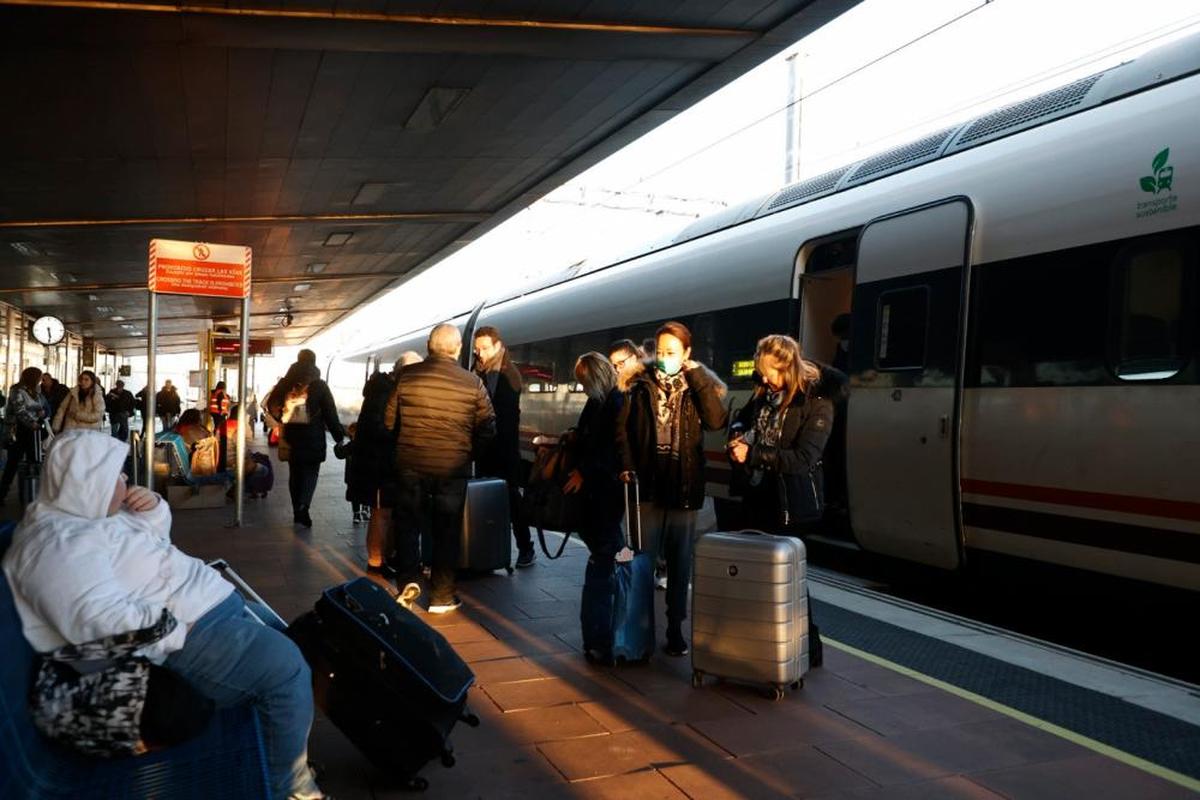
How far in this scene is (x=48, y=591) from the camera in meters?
2.30

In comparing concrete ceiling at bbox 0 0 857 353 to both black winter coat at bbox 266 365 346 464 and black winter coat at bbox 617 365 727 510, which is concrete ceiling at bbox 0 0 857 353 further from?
black winter coat at bbox 617 365 727 510

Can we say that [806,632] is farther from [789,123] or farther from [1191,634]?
[789,123]

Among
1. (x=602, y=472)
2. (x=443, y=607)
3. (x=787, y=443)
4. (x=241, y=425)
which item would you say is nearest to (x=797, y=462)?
(x=787, y=443)

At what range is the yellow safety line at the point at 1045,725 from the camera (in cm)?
342

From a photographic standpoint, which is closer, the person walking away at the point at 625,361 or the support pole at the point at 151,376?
the person walking away at the point at 625,361

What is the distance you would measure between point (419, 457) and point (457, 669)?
2467mm

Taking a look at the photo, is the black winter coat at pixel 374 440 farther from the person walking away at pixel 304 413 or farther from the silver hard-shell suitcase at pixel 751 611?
the silver hard-shell suitcase at pixel 751 611

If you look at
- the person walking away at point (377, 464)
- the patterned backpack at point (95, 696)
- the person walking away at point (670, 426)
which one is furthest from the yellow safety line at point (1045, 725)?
the person walking away at point (377, 464)

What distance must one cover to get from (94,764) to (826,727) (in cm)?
261

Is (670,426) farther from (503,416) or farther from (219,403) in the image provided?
(219,403)

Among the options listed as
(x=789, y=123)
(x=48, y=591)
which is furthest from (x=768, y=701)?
(x=789, y=123)

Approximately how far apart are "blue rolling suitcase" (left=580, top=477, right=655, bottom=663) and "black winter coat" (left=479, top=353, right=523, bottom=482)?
2275 millimetres

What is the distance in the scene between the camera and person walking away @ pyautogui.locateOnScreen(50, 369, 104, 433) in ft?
40.0

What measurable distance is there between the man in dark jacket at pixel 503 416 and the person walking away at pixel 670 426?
214cm
